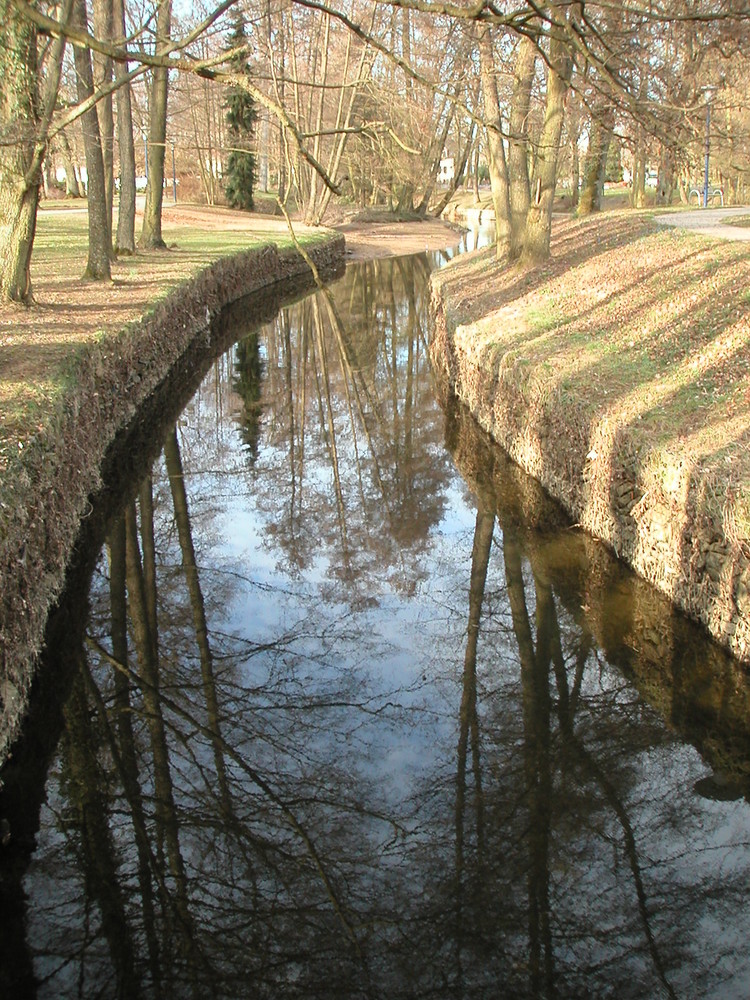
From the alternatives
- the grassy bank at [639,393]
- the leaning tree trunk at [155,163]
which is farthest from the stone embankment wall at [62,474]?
the leaning tree trunk at [155,163]

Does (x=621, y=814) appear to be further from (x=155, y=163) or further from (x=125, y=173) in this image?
(x=155, y=163)

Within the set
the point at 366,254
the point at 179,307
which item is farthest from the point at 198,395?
the point at 366,254

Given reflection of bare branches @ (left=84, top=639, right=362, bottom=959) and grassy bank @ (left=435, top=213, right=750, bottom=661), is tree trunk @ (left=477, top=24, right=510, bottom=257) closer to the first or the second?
grassy bank @ (left=435, top=213, right=750, bottom=661)

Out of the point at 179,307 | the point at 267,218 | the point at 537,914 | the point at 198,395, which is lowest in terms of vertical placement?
the point at 537,914

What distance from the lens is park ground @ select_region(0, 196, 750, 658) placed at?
834cm

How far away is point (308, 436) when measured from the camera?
1484 cm

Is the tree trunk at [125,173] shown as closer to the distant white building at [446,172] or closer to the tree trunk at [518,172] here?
the tree trunk at [518,172]

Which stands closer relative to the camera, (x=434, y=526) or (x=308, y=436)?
(x=434, y=526)

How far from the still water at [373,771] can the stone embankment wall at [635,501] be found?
11.4 inches

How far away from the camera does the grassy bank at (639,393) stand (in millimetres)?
7730

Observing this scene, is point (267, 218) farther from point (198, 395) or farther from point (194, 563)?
point (194, 563)

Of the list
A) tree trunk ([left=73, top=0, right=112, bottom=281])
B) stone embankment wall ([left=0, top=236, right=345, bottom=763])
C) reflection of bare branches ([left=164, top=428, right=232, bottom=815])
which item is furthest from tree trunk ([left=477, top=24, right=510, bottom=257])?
reflection of bare branches ([left=164, top=428, right=232, bottom=815])

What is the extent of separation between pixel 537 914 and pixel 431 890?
561mm

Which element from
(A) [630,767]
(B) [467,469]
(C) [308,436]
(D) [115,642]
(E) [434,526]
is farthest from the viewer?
(C) [308,436]
